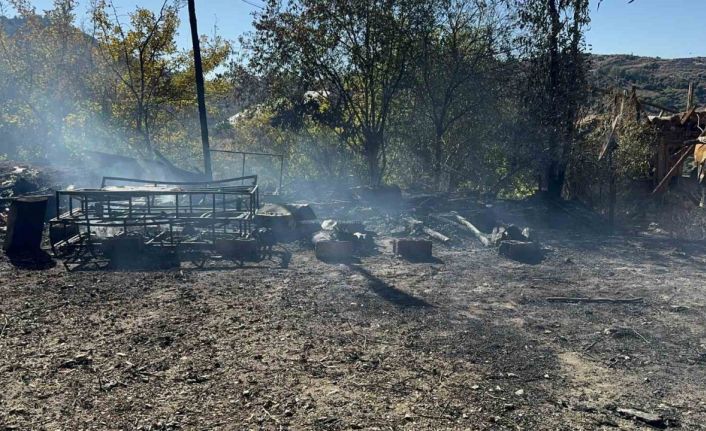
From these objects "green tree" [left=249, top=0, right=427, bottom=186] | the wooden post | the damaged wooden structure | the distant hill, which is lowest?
the wooden post

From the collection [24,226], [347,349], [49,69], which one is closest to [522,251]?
[347,349]

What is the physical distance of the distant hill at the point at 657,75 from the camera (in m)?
37.4

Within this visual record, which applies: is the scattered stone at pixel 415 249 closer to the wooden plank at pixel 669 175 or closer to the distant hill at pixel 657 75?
the wooden plank at pixel 669 175

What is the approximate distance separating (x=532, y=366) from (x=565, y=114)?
12169 millimetres

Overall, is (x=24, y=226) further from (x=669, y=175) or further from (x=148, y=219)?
(x=669, y=175)

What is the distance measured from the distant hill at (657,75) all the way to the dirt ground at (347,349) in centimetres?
3198

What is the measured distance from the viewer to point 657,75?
1747 inches

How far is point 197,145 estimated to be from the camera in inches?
960

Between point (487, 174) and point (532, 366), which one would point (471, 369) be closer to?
point (532, 366)

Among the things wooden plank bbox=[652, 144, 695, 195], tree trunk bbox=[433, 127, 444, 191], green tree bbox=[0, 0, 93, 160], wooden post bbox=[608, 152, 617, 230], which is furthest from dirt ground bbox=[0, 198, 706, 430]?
green tree bbox=[0, 0, 93, 160]

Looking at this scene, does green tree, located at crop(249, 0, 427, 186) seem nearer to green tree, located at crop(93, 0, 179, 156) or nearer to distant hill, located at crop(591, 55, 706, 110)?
green tree, located at crop(93, 0, 179, 156)

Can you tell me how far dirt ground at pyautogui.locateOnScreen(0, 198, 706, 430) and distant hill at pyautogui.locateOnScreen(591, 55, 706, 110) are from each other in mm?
31981

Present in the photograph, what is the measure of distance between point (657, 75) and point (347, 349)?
4821 cm

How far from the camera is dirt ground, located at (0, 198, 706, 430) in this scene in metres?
4.20
